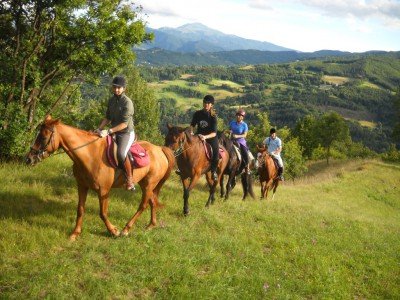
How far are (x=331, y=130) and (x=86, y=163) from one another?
204ft

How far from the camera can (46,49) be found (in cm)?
1296

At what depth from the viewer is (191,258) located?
27.6 ft

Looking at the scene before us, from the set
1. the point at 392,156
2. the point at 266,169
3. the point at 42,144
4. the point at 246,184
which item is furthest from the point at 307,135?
the point at 42,144

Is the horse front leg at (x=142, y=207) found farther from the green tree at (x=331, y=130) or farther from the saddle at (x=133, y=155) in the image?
the green tree at (x=331, y=130)

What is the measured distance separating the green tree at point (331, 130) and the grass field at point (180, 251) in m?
52.0

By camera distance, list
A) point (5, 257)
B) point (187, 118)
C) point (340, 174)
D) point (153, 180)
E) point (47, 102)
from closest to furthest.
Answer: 1. point (5, 257)
2. point (153, 180)
3. point (47, 102)
4. point (340, 174)
5. point (187, 118)

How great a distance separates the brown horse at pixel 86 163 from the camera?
7.54 metres

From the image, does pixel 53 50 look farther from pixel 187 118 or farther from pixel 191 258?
pixel 187 118

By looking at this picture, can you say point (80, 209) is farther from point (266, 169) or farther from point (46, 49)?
point (266, 169)

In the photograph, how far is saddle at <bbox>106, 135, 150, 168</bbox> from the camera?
8.48m

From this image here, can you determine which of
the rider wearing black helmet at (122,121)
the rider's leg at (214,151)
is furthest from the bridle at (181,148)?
the rider wearing black helmet at (122,121)

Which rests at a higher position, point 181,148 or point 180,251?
point 181,148

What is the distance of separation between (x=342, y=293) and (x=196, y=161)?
19.4 ft

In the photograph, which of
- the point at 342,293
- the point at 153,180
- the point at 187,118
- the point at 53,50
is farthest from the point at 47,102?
the point at 187,118
